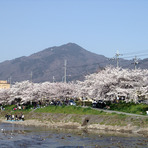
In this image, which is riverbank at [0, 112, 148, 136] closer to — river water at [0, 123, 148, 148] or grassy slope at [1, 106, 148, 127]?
grassy slope at [1, 106, 148, 127]

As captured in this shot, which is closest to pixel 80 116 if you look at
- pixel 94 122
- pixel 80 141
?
pixel 94 122

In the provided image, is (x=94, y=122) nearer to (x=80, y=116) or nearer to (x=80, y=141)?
(x=80, y=116)

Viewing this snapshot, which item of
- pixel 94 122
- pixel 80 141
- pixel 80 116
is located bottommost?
pixel 80 141

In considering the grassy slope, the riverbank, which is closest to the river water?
the riverbank

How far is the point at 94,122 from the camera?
2205 inches

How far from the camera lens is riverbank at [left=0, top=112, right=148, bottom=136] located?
48.9m

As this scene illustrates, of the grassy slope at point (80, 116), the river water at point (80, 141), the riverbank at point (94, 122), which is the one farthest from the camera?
the grassy slope at point (80, 116)

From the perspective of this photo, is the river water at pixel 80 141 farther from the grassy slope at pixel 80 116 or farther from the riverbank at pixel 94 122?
the grassy slope at pixel 80 116

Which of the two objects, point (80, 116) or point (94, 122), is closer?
point (94, 122)

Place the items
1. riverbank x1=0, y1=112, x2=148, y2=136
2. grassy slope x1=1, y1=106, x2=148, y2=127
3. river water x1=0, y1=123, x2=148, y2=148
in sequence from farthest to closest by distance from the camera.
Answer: grassy slope x1=1, y1=106, x2=148, y2=127 < riverbank x1=0, y1=112, x2=148, y2=136 < river water x1=0, y1=123, x2=148, y2=148

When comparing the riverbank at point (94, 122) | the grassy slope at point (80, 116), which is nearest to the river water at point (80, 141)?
the riverbank at point (94, 122)

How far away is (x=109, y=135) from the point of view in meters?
45.7

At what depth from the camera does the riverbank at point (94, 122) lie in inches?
1927

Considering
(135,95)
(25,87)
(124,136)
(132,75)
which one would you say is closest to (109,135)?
(124,136)
